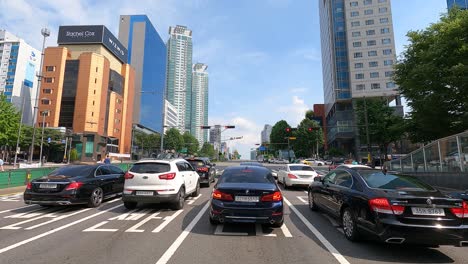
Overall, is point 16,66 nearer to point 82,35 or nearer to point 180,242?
point 82,35

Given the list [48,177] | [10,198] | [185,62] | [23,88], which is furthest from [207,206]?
[185,62]

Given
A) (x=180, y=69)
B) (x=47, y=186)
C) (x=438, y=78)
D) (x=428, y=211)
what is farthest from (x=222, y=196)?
(x=180, y=69)

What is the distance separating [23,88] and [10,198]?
123006mm

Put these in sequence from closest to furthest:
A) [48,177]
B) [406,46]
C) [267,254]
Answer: [267,254] → [48,177] → [406,46]

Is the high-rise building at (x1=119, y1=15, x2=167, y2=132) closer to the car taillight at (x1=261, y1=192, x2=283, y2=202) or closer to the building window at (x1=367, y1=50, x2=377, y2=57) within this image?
the building window at (x1=367, y1=50, x2=377, y2=57)

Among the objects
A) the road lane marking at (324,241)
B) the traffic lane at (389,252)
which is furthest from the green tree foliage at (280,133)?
the traffic lane at (389,252)

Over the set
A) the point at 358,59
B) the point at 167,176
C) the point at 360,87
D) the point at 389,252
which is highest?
the point at 358,59

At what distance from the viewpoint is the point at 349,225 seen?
6.12 meters

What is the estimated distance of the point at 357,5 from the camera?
77.3 metres

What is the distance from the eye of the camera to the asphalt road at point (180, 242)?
4.91m

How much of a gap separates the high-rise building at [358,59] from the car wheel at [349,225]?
6950cm

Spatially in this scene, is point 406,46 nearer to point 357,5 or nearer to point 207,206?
point 207,206

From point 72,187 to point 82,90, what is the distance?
71857 mm

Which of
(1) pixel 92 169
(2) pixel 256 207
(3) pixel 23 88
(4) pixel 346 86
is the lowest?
(2) pixel 256 207
